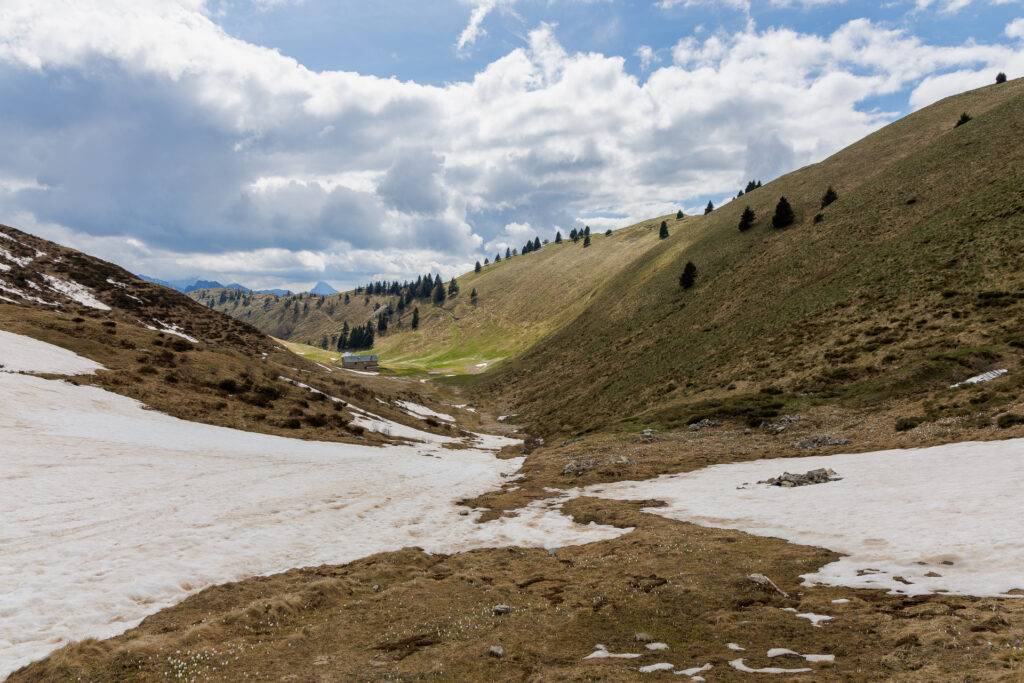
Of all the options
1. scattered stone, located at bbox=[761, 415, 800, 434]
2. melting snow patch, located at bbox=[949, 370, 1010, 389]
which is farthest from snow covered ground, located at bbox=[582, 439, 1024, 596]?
melting snow patch, located at bbox=[949, 370, 1010, 389]

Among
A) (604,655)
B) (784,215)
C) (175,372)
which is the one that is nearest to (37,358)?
(175,372)

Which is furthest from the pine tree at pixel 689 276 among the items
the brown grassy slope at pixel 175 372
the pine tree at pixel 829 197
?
the brown grassy slope at pixel 175 372

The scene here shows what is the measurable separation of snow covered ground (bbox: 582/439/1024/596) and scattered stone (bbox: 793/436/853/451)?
267cm

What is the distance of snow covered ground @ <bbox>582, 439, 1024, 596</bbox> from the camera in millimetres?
10031

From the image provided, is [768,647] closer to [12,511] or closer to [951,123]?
[12,511]

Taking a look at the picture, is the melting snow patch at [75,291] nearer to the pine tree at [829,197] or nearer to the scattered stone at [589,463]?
the scattered stone at [589,463]

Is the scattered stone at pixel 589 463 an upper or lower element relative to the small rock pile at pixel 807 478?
lower

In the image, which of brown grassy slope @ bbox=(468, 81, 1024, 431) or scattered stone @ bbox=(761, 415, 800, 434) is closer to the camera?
scattered stone @ bbox=(761, 415, 800, 434)

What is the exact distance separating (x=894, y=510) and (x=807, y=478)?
6.00 metres

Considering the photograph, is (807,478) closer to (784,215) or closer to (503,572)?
(503,572)

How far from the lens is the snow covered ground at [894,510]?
32.9ft

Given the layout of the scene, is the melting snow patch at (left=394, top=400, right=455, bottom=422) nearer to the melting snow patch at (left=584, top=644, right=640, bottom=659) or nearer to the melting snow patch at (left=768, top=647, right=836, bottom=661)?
the melting snow patch at (left=584, top=644, right=640, bottom=659)

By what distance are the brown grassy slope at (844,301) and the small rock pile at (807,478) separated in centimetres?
1023

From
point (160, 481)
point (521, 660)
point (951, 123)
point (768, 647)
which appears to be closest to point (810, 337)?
point (768, 647)
